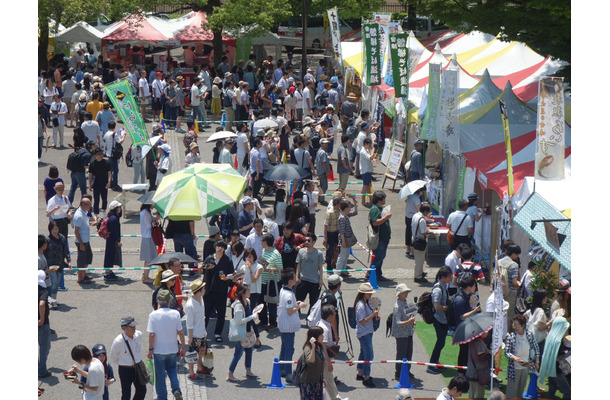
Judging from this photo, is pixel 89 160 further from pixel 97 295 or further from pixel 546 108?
pixel 546 108

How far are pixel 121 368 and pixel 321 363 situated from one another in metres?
2.32

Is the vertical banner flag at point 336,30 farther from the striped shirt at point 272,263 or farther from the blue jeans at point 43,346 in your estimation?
the blue jeans at point 43,346

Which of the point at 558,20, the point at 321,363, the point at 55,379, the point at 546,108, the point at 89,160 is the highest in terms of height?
the point at 558,20

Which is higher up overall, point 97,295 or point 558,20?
point 558,20

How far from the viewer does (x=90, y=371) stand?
1018 centimetres

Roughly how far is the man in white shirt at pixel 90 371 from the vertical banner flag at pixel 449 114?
32.3 ft

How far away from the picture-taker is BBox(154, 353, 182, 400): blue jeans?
11.1 meters

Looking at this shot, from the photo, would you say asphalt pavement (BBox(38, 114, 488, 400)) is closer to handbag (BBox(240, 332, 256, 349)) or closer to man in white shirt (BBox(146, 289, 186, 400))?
man in white shirt (BBox(146, 289, 186, 400))

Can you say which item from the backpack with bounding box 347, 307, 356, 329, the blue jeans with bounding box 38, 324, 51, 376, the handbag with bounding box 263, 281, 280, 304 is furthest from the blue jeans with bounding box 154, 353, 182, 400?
the handbag with bounding box 263, 281, 280, 304

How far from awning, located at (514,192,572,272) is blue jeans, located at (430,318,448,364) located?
1745 millimetres

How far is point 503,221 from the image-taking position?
15.5 m

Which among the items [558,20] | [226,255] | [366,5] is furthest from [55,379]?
[366,5]

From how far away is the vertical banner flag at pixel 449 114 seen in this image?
18234mm

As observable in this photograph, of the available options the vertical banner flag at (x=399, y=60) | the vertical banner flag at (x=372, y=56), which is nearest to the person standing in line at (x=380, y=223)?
the vertical banner flag at (x=399, y=60)
